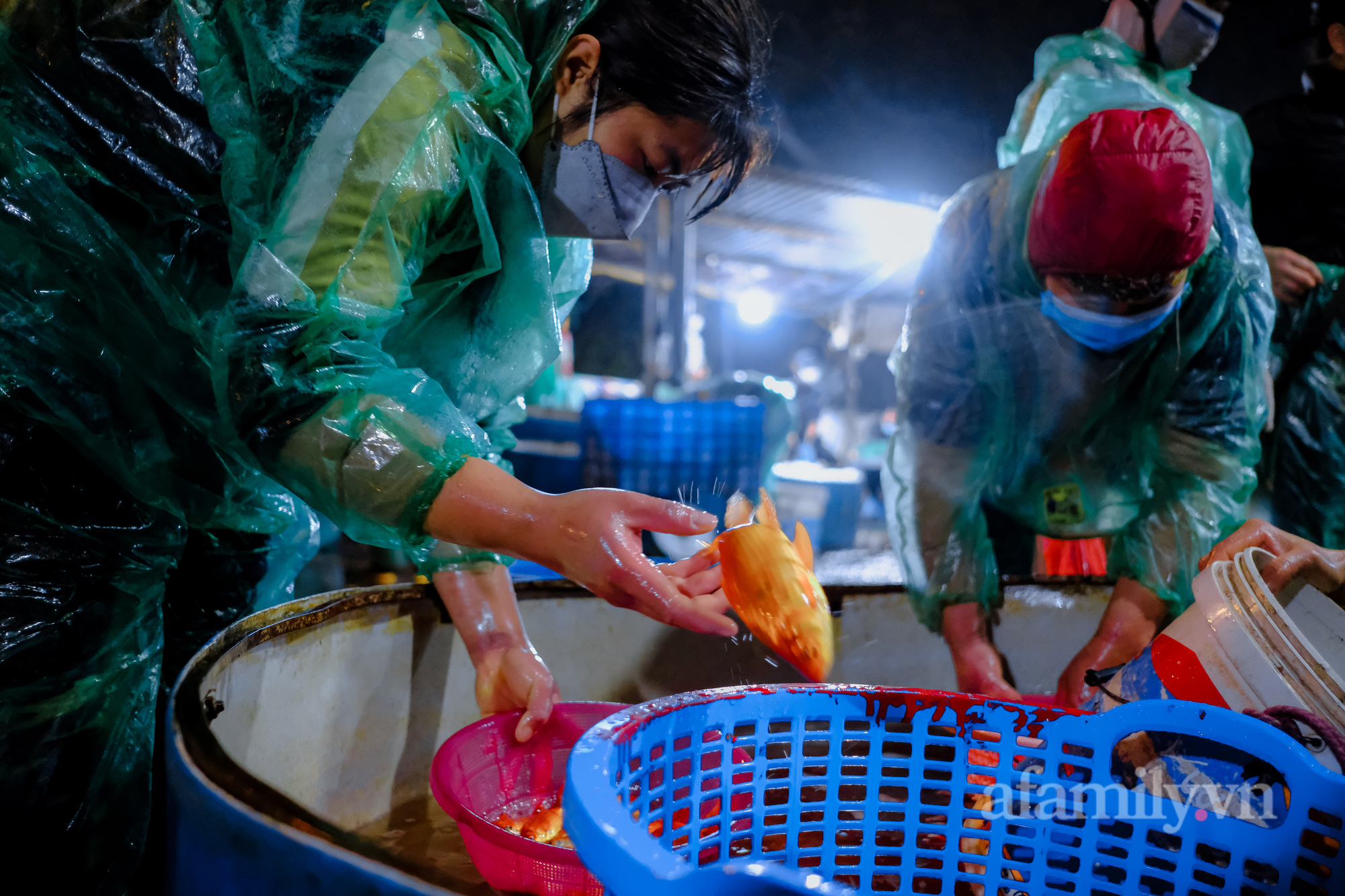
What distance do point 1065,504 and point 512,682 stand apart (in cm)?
155

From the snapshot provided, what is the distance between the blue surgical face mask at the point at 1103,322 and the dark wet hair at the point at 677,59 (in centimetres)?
92

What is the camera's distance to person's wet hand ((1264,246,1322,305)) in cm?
227

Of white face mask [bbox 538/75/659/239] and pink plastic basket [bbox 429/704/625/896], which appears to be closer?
pink plastic basket [bbox 429/704/625/896]

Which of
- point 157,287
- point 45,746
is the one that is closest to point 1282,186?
point 157,287

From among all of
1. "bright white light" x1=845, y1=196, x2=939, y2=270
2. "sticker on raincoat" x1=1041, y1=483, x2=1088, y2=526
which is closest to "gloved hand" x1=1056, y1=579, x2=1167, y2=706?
"sticker on raincoat" x1=1041, y1=483, x2=1088, y2=526

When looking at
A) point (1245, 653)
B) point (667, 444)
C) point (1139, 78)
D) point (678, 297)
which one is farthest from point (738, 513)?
point (678, 297)

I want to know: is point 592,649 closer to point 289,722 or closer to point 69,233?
point 289,722

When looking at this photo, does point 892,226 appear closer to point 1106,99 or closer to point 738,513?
point 1106,99

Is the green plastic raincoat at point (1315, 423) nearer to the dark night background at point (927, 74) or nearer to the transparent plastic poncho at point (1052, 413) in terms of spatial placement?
the transparent plastic poncho at point (1052, 413)

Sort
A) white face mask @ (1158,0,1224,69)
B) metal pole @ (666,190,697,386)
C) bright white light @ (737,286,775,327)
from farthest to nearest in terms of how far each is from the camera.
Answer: bright white light @ (737,286,775,327) < metal pole @ (666,190,697,386) < white face mask @ (1158,0,1224,69)

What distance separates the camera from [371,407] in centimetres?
85

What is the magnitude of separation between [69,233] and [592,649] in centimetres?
109

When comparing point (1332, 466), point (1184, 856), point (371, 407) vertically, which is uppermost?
point (371, 407)

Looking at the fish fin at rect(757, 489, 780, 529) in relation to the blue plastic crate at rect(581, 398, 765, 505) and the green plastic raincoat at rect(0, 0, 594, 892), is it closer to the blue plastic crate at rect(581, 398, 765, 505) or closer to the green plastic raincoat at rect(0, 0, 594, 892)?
the green plastic raincoat at rect(0, 0, 594, 892)
